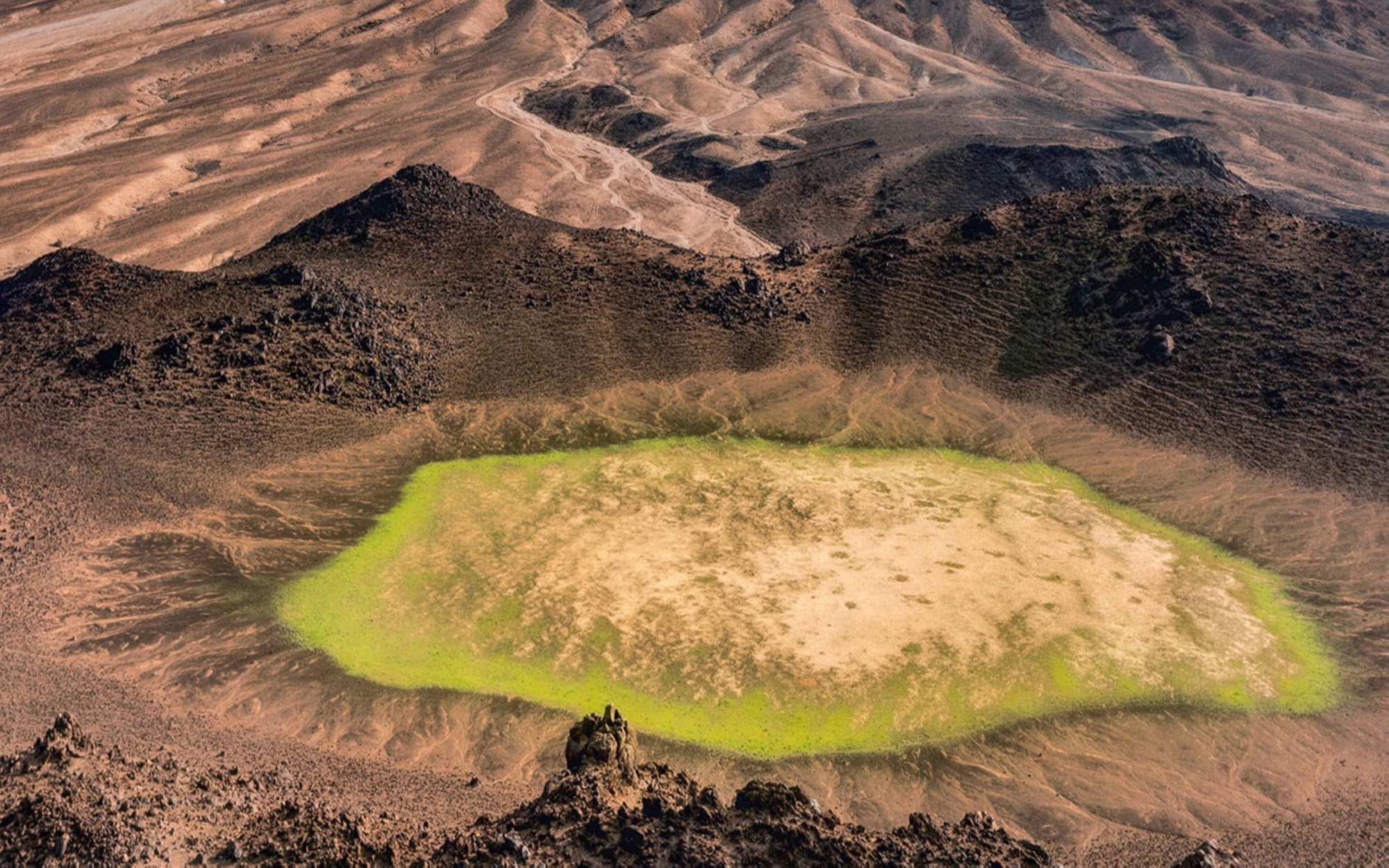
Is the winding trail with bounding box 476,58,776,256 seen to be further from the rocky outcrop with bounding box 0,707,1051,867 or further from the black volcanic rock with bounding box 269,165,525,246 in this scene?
the rocky outcrop with bounding box 0,707,1051,867

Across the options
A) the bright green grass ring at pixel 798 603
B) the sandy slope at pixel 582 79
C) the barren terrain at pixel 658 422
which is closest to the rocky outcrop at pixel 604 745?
the barren terrain at pixel 658 422

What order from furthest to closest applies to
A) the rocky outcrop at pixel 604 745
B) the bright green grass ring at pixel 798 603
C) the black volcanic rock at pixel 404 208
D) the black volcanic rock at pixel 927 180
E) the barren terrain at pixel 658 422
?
the black volcanic rock at pixel 927 180
the black volcanic rock at pixel 404 208
the bright green grass ring at pixel 798 603
the barren terrain at pixel 658 422
the rocky outcrop at pixel 604 745

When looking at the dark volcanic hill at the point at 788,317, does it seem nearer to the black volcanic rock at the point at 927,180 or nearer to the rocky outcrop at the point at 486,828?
the black volcanic rock at the point at 927,180

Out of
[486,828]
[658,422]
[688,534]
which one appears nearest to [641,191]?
[658,422]

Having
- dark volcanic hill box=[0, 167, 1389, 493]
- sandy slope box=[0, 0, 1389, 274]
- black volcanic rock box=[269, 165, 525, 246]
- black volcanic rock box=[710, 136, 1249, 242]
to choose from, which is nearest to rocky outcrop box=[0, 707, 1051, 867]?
dark volcanic hill box=[0, 167, 1389, 493]

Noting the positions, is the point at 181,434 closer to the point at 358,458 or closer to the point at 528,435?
the point at 358,458

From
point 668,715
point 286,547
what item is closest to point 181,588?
point 286,547
